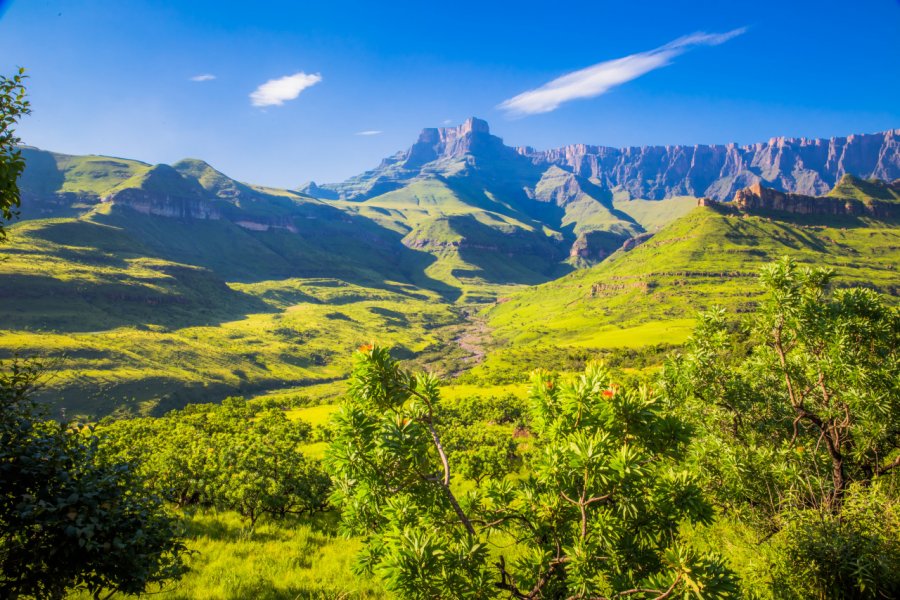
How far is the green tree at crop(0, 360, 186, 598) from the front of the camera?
5520mm

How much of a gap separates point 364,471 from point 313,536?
1147 cm

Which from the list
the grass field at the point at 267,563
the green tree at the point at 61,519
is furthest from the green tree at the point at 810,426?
the green tree at the point at 61,519

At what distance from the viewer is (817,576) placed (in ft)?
27.2

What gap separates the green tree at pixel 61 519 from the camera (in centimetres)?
552

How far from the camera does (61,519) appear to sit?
5574 mm

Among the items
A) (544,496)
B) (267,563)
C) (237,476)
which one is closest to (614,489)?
(544,496)

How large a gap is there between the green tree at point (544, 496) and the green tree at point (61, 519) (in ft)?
10.3

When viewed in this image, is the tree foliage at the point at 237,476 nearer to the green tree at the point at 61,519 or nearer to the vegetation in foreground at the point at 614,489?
the vegetation in foreground at the point at 614,489

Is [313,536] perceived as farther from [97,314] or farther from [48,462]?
[97,314]

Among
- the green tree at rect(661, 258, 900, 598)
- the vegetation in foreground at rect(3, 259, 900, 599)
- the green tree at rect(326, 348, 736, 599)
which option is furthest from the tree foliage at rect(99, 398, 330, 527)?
the green tree at rect(661, 258, 900, 598)

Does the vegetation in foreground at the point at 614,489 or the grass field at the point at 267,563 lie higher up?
the vegetation in foreground at the point at 614,489

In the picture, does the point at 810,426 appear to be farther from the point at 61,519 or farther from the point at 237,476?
the point at 237,476

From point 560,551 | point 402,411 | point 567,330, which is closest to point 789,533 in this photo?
point 560,551

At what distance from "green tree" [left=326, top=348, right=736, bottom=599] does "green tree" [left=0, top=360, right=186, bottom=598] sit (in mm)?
3152
